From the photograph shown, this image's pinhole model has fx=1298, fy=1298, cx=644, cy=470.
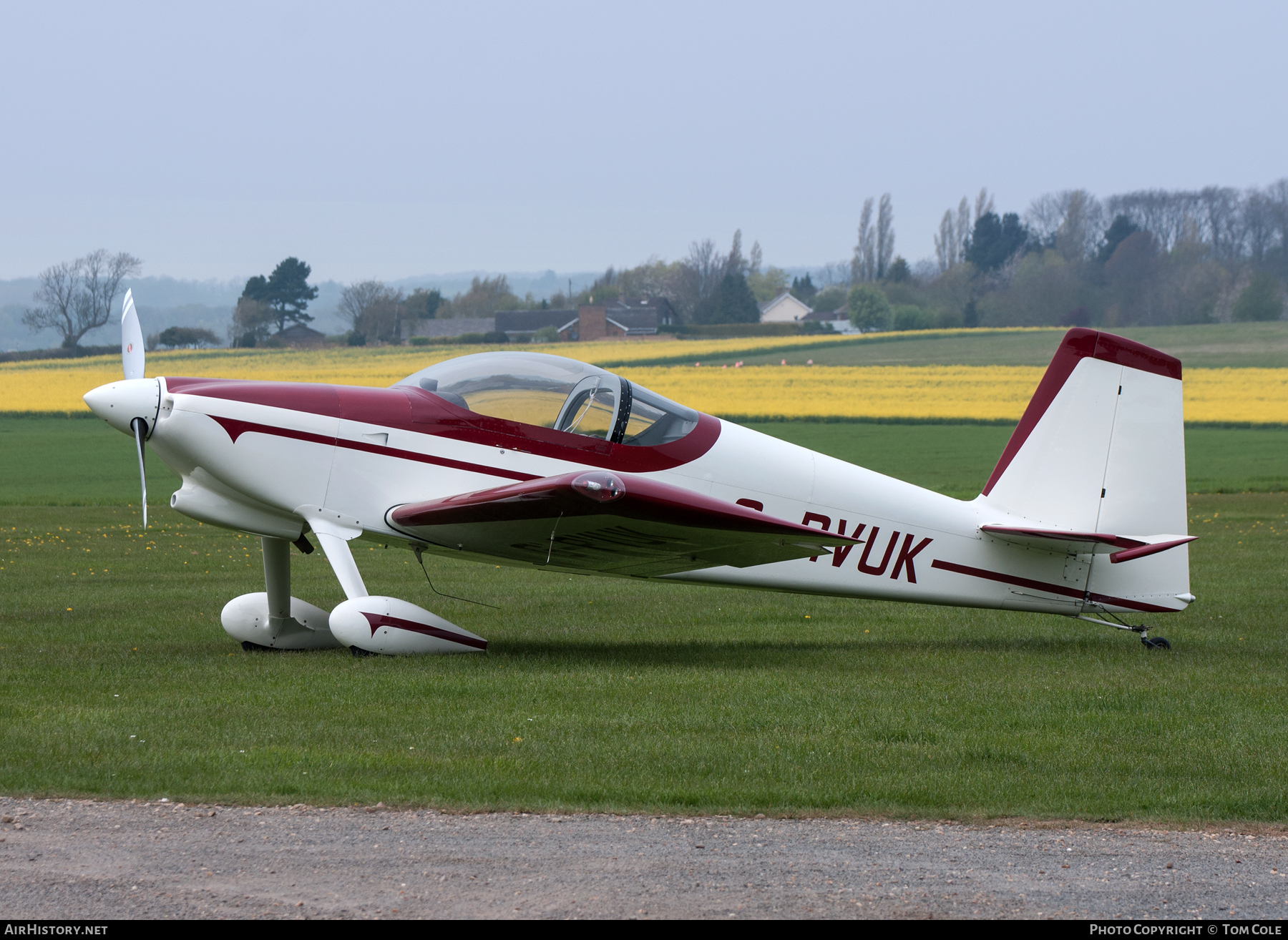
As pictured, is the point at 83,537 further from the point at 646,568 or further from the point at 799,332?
the point at 799,332

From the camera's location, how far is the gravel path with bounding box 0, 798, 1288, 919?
430 centimetres

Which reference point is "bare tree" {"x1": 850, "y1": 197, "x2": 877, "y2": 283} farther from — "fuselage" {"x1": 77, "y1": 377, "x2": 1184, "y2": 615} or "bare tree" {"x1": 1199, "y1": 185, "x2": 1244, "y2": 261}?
"fuselage" {"x1": 77, "y1": 377, "x2": 1184, "y2": 615}

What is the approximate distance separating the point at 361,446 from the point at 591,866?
5648 millimetres

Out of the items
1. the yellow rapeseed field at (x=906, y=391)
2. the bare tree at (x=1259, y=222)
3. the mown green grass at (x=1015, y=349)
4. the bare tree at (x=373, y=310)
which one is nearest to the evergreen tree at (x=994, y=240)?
the bare tree at (x=1259, y=222)

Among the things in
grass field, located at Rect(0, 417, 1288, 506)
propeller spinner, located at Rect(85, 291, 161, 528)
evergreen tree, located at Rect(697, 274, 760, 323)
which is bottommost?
grass field, located at Rect(0, 417, 1288, 506)

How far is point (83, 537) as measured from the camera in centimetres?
1978

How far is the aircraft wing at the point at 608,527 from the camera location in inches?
340

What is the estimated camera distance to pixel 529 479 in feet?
32.6

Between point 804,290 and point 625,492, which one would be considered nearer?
point 625,492

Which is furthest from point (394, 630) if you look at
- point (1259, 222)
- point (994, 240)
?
point (994, 240)

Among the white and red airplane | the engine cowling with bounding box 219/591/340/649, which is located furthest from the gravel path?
the engine cowling with bounding box 219/591/340/649

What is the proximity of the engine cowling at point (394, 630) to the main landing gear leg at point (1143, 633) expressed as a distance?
5.16 meters

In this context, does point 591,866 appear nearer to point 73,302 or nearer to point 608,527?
point 608,527

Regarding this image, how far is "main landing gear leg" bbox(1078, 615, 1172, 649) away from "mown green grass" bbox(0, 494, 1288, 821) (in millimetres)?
103
